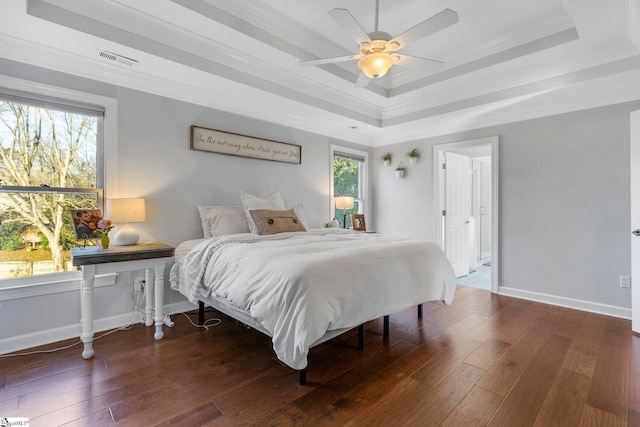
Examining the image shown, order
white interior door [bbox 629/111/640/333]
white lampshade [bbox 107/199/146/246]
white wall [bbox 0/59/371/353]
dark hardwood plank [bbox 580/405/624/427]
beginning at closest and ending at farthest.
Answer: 1. dark hardwood plank [bbox 580/405/624/427]
2. white wall [bbox 0/59/371/353]
3. white lampshade [bbox 107/199/146/246]
4. white interior door [bbox 629/111/640/333]

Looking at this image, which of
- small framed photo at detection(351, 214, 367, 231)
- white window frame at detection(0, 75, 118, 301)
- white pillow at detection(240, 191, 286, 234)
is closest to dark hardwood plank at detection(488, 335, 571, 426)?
white pillow at detection(240, 191, 286, 234)

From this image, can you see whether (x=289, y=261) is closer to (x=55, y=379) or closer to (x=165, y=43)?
(x=55, y=379)

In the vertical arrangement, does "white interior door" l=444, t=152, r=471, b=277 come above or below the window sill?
above

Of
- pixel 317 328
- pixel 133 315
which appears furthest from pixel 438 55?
pixel 133 315

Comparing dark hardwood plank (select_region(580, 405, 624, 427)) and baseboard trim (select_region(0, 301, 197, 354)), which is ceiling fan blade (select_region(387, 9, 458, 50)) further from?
baseboard trim (select_region(0, 301, 197, 354))

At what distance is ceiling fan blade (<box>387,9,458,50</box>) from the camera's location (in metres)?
1.85

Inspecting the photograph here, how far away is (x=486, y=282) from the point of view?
4648mm

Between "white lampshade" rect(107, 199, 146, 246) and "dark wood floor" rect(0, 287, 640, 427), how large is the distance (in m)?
0.83

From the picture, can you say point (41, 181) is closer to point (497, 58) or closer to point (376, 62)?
point (376, 62)

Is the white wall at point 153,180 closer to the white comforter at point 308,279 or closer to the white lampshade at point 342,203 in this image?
the white comforter at point 308,279

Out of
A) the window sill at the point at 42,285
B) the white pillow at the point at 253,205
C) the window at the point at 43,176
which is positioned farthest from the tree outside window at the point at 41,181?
the white pillow at the point at 253,205

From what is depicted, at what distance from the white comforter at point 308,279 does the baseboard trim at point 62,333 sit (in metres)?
0.49

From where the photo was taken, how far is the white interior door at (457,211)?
4.83 m

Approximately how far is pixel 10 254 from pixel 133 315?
41.8 inches
